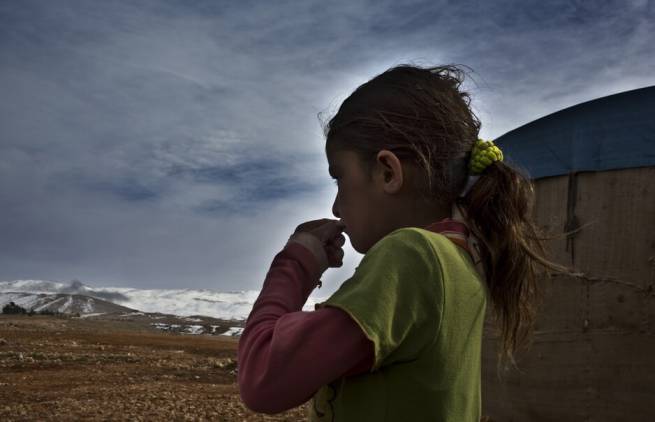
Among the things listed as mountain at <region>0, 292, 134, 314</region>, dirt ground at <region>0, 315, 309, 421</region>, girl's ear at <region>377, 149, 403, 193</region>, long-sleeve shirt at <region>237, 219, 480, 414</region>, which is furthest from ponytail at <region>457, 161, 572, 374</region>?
mountain at <region>0, 292, 134, 314</region>

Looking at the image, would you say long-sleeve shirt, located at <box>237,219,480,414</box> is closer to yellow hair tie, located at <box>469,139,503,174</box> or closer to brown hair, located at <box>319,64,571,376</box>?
brown hair, located at <box>319,64,571,376</box>

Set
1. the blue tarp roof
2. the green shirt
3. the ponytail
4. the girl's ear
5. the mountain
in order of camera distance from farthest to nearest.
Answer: the mountain, the blue tarp roof, the ponytail, the girl's ear, the green shirt

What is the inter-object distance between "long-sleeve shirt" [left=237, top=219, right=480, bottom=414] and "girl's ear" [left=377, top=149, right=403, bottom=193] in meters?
0.37

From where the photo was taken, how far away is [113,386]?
24.0 ft

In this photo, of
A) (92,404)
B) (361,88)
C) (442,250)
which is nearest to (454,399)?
(442,250)

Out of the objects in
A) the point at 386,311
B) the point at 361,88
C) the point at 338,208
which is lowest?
the point at 386,311

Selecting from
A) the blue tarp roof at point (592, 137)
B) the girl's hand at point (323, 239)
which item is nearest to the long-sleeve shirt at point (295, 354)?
the girl's hand at point (323, 239)

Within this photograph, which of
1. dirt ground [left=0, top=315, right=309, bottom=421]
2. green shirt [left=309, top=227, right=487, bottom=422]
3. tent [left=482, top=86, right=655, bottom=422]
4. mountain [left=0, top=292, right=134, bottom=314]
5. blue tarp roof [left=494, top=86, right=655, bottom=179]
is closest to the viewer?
A: green shirt [left=309, top=227, right=487, bottom=422]

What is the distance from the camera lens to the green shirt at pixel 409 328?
42.8 inches

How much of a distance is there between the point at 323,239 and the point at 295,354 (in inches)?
15.5

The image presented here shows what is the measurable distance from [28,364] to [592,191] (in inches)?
319

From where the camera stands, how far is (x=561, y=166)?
5430 millimetres

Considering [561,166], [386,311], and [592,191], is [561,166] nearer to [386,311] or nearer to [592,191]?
[592,191]

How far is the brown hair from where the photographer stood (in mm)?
1418
